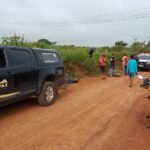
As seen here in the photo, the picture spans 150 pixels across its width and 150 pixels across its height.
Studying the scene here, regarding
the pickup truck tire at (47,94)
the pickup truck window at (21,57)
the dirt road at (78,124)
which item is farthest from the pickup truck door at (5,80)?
the pickup truck tire at (47,94)

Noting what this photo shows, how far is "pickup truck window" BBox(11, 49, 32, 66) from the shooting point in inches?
402

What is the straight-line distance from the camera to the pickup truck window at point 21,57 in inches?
402

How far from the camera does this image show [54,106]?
11594 millimetres

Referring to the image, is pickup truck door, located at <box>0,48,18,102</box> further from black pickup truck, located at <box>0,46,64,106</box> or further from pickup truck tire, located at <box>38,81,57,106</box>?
pickup truck tire, located at <box>38,81,57,106</box>

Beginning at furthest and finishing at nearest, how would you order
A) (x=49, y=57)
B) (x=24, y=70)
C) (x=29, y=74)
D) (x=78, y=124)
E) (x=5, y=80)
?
(x=49, y=57) < (x=29, y=74) < (x=24, y=70) < (x=5, y=80) < (x=78, y=124)

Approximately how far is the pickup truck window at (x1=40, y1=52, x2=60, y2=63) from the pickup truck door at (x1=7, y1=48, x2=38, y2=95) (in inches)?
25.2

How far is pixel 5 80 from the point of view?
9.49 m

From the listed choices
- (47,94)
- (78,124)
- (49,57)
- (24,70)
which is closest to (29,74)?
(24,70)

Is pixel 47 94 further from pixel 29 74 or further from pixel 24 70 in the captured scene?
pixel 24 70

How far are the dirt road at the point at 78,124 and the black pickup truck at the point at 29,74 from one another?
0.51 meters

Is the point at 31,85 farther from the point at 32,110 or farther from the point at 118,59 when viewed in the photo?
the point at 118,59

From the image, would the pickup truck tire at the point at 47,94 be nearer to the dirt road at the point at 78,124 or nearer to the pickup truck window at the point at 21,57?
the dirt road at the point at 78,124

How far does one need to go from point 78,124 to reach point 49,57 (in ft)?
12.8

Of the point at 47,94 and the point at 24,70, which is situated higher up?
the point at 24,70
